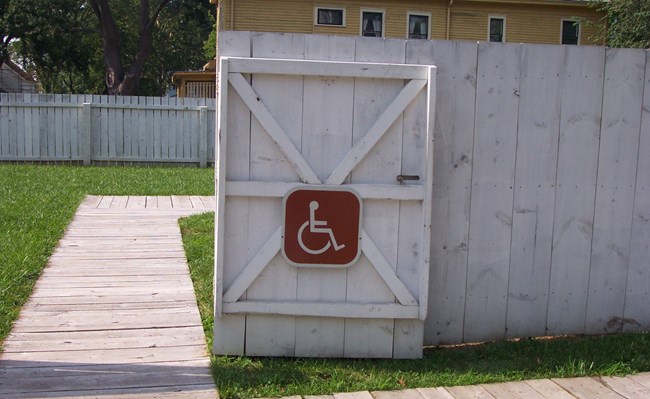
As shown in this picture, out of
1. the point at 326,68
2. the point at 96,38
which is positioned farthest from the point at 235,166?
the point at 96,38

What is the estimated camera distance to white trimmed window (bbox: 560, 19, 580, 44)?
92.7 ft

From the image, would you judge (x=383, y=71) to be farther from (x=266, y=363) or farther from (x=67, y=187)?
(x=67, y=187)

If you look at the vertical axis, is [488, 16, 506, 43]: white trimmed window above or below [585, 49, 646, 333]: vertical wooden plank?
above

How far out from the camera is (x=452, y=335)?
4.84 meters

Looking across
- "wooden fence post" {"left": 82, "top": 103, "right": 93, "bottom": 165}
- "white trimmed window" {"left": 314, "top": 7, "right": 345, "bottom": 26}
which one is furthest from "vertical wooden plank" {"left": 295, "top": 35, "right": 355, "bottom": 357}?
"white trimmed window" {"left": 314, "top": 7, "right": 345, "bottom": 26}

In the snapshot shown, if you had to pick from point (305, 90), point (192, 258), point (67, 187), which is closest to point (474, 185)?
point (305, 90)

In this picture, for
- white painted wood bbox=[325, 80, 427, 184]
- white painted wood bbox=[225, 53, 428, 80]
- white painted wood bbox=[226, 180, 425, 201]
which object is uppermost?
white painted wood bbox=[225, 53, 428, 80]

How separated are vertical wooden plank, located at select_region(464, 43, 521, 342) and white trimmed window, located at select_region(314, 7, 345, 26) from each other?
22.9 meters

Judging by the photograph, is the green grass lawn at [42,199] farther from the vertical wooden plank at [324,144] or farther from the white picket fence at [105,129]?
the vertical wooden plank at [324,144]

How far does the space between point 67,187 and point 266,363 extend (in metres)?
8.16

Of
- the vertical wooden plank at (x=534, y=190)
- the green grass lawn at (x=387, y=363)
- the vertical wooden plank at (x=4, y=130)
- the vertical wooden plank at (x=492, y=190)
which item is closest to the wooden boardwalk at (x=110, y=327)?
the green grass lawn at (x=387, y=363)

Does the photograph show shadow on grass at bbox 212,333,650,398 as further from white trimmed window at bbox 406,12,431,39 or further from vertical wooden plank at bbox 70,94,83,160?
white trimmed window at bbox 406,12,431,39

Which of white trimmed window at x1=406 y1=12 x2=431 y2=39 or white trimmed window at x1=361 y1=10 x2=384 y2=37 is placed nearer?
white trimmed window at x1=361 y1=10 x2=384 y2=37

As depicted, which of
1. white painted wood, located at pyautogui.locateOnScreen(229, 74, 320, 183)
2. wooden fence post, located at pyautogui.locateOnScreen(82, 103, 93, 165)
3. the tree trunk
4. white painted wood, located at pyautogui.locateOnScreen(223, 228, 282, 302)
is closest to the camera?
white painted wood, located at pyautogui.locateOnScreen(229, 74, 320, 183)
